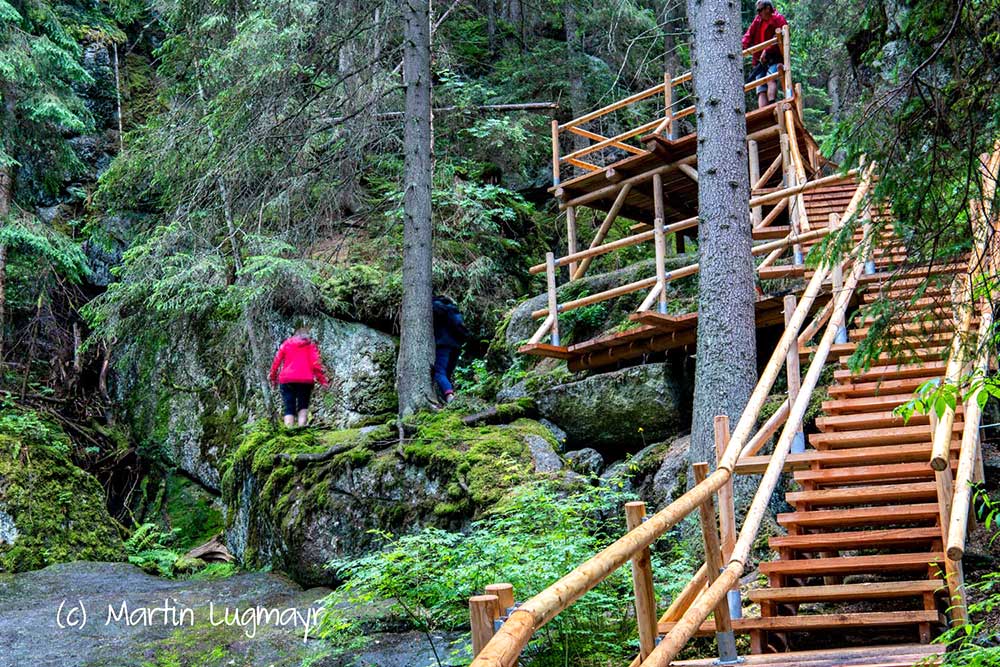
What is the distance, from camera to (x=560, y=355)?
39.2 feet

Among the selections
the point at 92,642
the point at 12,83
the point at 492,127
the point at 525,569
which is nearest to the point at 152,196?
the point at 12,83

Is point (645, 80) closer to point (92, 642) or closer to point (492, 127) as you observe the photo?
point (492, 127)

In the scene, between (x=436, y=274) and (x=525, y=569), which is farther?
(x=436, y=274)

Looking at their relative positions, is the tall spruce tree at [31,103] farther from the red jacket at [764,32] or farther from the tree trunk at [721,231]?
the tree trunk at [721,231]

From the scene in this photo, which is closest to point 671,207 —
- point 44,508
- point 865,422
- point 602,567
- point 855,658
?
point 865,422

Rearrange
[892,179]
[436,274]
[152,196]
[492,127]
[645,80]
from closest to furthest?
[892,179], [436,274], [492,127], [152,196], [645,80]

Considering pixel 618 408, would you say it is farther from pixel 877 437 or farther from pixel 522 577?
pixel 522 577

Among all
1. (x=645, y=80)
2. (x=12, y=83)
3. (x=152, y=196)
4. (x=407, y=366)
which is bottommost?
(x=407, y=366)

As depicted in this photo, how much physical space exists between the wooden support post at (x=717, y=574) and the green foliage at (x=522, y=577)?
2.73 ft

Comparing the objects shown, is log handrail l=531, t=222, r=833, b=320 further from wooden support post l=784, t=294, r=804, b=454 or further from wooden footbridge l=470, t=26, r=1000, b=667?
wooden support post l=784, t=294, r=804, b=454

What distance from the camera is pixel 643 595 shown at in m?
4.21

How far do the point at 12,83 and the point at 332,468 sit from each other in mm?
11325

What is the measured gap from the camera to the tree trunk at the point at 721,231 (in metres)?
8.09

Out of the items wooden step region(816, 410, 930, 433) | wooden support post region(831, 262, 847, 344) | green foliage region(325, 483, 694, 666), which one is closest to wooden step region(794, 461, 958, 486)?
wooden step region(816, 410, 930, 433)
